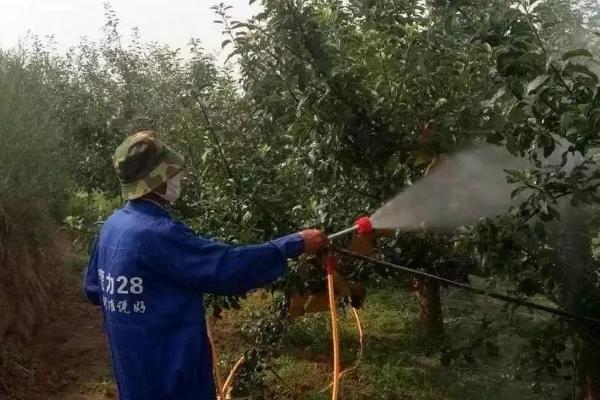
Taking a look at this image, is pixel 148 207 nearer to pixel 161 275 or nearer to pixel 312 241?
pixel 161 275

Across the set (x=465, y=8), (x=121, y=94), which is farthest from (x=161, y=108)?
(x=465, y=8)

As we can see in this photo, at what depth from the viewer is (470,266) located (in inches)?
171

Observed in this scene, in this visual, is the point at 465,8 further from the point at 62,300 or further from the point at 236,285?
the point at 62,300

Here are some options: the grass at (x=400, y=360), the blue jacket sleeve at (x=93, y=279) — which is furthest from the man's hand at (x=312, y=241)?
the grass at (x=400, y=360)

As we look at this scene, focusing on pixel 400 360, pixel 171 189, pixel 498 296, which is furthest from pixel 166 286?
pixel 400 360

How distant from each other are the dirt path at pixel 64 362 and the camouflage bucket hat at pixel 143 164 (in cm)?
381

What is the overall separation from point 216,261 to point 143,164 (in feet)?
1.80

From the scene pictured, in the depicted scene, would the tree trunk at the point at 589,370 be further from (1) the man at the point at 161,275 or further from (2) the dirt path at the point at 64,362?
(2) the dirt path at the point at 64,362

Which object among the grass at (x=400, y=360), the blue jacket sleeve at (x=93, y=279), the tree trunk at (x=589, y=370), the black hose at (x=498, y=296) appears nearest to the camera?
the black hose at (x=498, y=296)

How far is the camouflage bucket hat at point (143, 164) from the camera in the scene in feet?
8.84

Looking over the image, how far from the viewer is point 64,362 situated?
6.79m

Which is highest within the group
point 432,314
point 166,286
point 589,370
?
point 166,286

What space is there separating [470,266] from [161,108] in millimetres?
4555

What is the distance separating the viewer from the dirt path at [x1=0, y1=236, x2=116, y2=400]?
5.98 meters
